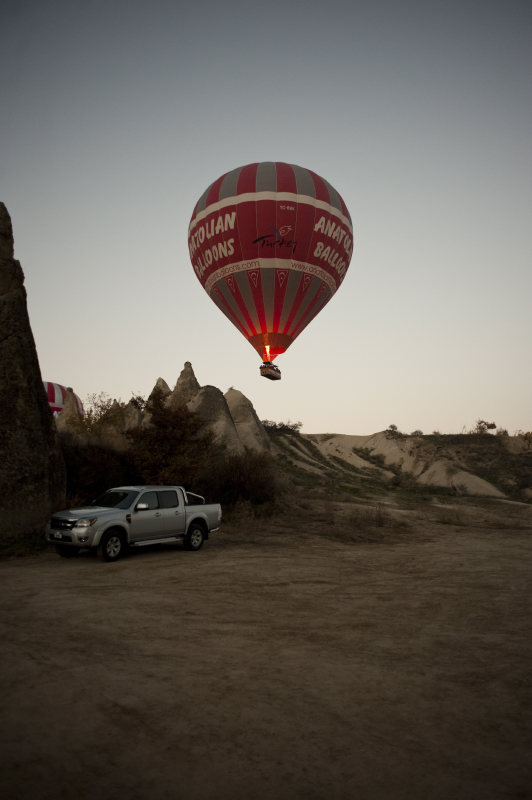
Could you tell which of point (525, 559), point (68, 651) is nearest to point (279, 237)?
point (525, 559)

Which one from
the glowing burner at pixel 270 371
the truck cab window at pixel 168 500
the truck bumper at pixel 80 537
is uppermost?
the glowing burner at pixel 270 371

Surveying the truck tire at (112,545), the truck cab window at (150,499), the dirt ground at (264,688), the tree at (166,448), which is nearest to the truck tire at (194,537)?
the truck cab window at (150,499)

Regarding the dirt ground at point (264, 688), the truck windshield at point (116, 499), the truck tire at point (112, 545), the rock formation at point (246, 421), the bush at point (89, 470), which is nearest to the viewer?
the dirt ground at point (264, 688)

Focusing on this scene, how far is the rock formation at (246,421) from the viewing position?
37469mm

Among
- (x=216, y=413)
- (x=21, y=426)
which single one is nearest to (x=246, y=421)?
(x=216, y=413)

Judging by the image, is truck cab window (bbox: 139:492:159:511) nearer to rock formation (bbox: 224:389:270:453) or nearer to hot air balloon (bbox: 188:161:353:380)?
hot air balloon (bbox: 188:161:353:380)

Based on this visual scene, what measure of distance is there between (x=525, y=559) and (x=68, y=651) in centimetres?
1156

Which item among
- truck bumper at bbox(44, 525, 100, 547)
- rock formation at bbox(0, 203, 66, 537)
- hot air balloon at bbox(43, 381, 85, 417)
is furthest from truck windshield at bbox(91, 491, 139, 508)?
hot air balloon at bbox(43, 381, 85, 417)

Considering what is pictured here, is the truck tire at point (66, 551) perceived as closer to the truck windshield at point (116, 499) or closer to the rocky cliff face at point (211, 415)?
the truck windshield at point (116, 499)

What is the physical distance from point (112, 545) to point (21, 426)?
462cm

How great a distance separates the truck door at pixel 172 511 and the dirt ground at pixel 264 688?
3.23m

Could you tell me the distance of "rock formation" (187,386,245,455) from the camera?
32312 mm

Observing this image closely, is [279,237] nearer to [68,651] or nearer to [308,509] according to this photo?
[308,509]

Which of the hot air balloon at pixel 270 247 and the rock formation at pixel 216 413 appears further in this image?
the rock formation at pixel 216 413
